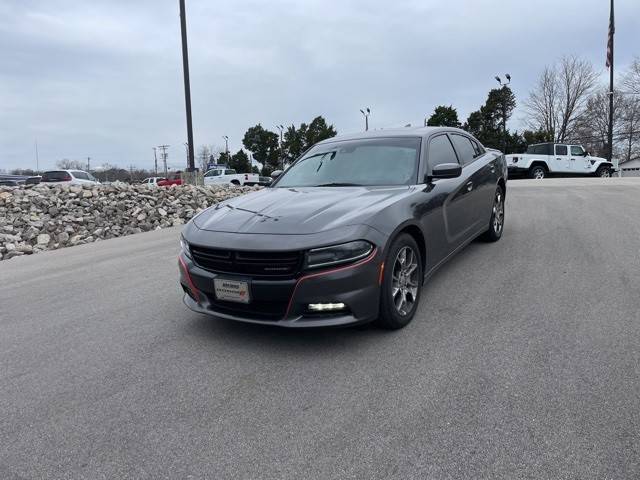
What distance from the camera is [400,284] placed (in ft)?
11.7

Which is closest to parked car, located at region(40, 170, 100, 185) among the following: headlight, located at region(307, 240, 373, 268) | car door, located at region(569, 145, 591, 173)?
headlight, located at region(307, 240, 373, 268)

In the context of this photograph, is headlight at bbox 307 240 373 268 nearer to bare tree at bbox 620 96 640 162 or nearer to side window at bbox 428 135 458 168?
side window at bbox 428 135 458 168

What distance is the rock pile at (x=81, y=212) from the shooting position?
996 centimetres

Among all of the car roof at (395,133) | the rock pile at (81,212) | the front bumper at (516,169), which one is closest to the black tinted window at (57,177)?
the rock pile at (81,212)

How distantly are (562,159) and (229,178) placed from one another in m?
20.3

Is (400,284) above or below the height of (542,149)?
below

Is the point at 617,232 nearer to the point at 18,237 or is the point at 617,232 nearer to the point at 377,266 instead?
the point at 377,266

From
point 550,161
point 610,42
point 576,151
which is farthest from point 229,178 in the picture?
point 610,42

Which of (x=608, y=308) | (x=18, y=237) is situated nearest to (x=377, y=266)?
(x=608, y=308)

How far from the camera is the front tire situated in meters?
3.30

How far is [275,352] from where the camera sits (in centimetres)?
326

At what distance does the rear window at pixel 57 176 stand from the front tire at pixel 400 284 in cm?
2214

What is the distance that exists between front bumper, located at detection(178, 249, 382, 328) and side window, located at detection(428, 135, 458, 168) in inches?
70.2

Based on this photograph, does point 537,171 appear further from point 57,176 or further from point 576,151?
point 57,176
